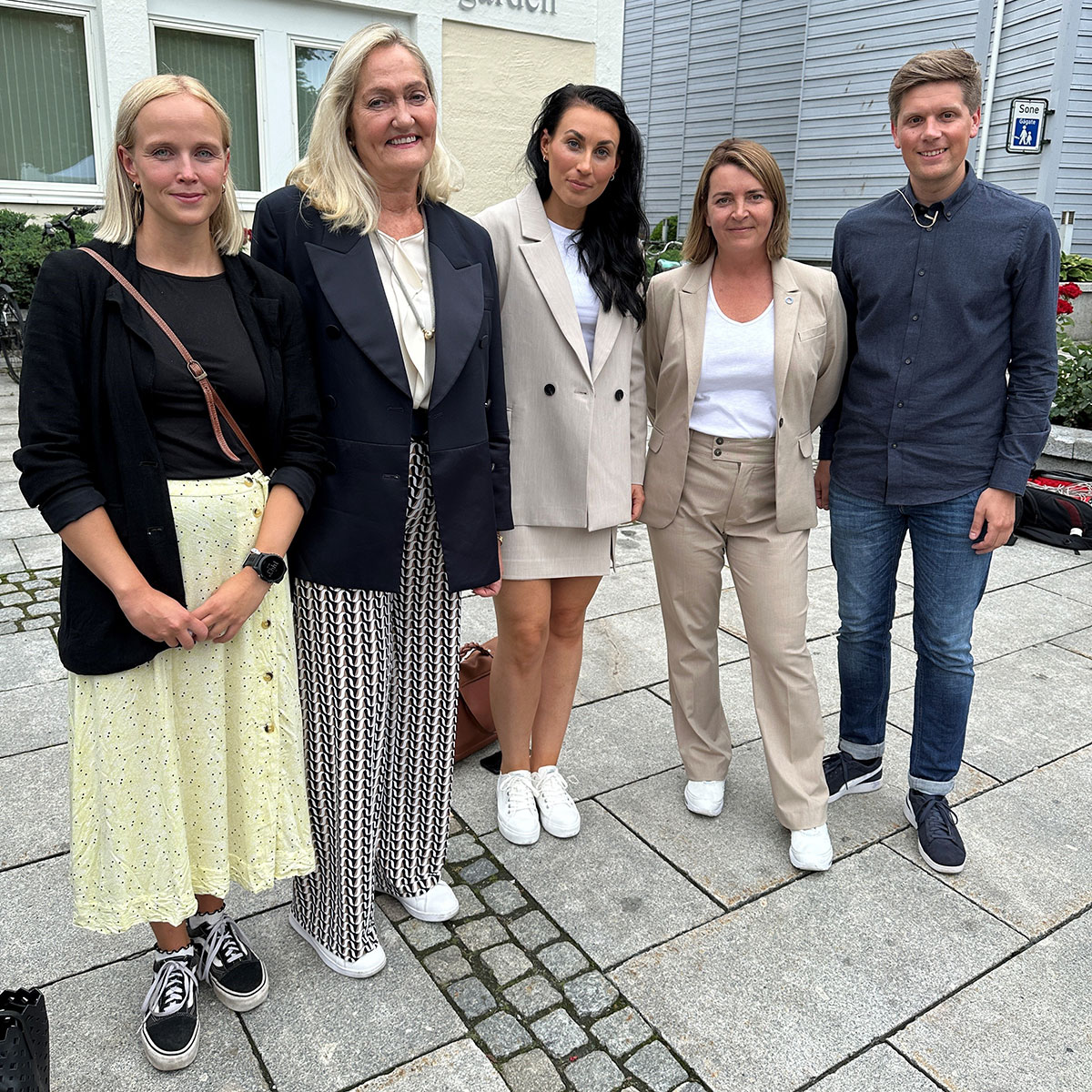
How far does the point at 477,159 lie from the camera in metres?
10.5

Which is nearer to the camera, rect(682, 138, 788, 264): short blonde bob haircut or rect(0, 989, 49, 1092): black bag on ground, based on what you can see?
rect(0, 989, 49, 1092): black bag on ground

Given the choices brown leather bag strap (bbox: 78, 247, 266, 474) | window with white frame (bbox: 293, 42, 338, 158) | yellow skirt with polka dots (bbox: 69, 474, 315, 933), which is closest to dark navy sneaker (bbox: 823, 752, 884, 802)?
yellow skirt with polka dots (bbox: 69, 474, 315, 933)

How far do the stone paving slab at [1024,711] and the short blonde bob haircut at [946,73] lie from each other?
7.60 feet

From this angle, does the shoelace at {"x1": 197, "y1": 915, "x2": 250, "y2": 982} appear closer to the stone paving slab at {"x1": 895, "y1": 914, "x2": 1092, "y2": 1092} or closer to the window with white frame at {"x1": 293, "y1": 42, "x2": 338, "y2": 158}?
the stone paving slab at {"x1": 895, "y1": 914, "x2": 1092, "y2": 1092}

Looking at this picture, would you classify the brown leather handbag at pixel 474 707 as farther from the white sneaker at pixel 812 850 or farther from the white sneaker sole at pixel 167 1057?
the white sneaker sole at pixel 167 1057

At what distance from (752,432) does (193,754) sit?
1.81 metres

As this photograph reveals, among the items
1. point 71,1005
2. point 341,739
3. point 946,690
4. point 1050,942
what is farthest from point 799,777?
point 71,1005

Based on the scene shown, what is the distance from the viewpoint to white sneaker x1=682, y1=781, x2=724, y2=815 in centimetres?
329

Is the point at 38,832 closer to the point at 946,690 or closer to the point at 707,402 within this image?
the point at 707,402

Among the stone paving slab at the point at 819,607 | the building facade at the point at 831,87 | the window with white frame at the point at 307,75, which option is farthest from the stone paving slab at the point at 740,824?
the building facade at the point at 831,87

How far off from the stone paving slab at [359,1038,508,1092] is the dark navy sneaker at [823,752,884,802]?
164 cm

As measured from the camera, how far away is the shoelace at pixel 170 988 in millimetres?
2283

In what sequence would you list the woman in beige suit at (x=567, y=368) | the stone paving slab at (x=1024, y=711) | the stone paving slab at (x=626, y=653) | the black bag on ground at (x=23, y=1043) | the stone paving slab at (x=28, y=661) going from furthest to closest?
the stone paving slab at (x=626, y=653), the stone paving slab at (x=28, y=661), the stone paving slab at (x=1024, y=711), the woman in beige suit at (x=567, y=368), the black bag on ground at (x=23, y=1043)

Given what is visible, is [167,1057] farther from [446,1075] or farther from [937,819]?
[937,819]
